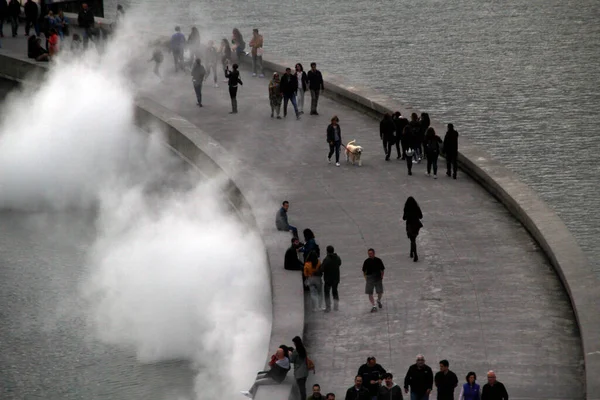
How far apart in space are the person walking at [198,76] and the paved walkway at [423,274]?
163 centimetres

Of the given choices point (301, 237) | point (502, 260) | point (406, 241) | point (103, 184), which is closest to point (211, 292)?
point (301, 237)

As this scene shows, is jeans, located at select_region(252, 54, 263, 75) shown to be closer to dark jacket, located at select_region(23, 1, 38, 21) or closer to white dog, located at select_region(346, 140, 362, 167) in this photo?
dark jacket, located at select_region(23, 1, 38, 21)

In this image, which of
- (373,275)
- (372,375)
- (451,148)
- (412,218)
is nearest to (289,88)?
(451,148)

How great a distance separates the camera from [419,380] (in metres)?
17.1

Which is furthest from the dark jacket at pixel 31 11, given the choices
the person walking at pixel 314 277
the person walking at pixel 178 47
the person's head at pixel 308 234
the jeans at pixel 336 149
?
the person walking at pixel 314 277

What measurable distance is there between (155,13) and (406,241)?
99.5ft

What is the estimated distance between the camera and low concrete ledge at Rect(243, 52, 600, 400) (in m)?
18.7

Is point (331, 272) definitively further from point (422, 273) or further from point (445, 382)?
point (445, 382)

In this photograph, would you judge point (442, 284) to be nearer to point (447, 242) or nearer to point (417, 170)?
point (447, 242)

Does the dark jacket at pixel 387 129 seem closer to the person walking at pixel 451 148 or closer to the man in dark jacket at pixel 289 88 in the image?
the person walking at pixel 451 148

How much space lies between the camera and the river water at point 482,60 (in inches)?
1202

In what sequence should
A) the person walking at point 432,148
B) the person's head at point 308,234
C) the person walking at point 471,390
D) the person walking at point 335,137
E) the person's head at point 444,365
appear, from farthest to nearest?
the person walking at point 335,137, the person walking at point 432,148, the person's head at point 308,234, the person's head at point 444,365, the person walking at point 471,390

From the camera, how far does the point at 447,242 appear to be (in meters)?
23.1

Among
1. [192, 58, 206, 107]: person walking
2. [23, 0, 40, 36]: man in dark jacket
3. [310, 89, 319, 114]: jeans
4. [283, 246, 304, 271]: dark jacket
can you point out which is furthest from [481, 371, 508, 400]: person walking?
[23, 0, 40, 36]: man in dark jacket
